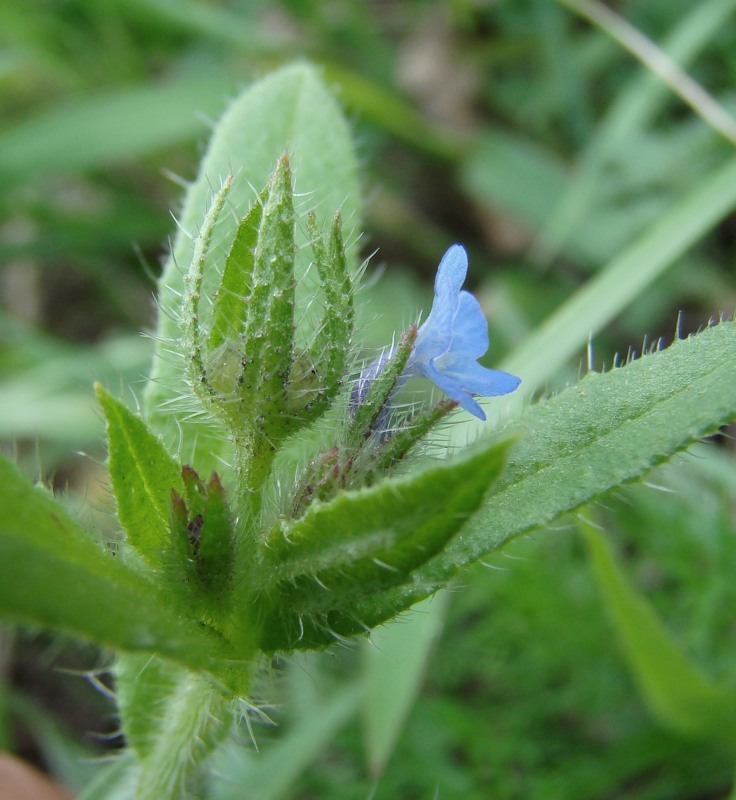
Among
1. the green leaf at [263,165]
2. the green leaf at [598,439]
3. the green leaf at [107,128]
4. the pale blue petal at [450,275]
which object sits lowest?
the green leaf at [598,439]

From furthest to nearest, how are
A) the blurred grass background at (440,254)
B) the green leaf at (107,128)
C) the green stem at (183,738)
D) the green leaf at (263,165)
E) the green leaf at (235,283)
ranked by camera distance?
the green leaf at (107,128) < the blurred grass background at (440,254) < the green leaf at (263,165) < the green stem at (183,738) < the green leaf at (235,283)

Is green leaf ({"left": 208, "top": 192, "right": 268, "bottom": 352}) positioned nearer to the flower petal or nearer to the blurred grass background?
the flower petal

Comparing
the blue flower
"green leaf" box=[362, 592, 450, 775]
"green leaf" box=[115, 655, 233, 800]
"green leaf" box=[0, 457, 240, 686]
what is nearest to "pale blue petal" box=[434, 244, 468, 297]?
the blue flower

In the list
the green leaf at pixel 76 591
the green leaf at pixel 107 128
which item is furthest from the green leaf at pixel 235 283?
the green leaf at pixel 107 128

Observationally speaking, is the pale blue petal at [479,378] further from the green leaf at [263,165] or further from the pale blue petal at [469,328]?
the green leaf at [263,165]

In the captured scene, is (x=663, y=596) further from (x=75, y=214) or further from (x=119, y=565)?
(x=75, y=214)

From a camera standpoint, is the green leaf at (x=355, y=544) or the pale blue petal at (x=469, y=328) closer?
the green leaf at (x=355, y=544)

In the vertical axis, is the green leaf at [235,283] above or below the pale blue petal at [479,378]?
above
